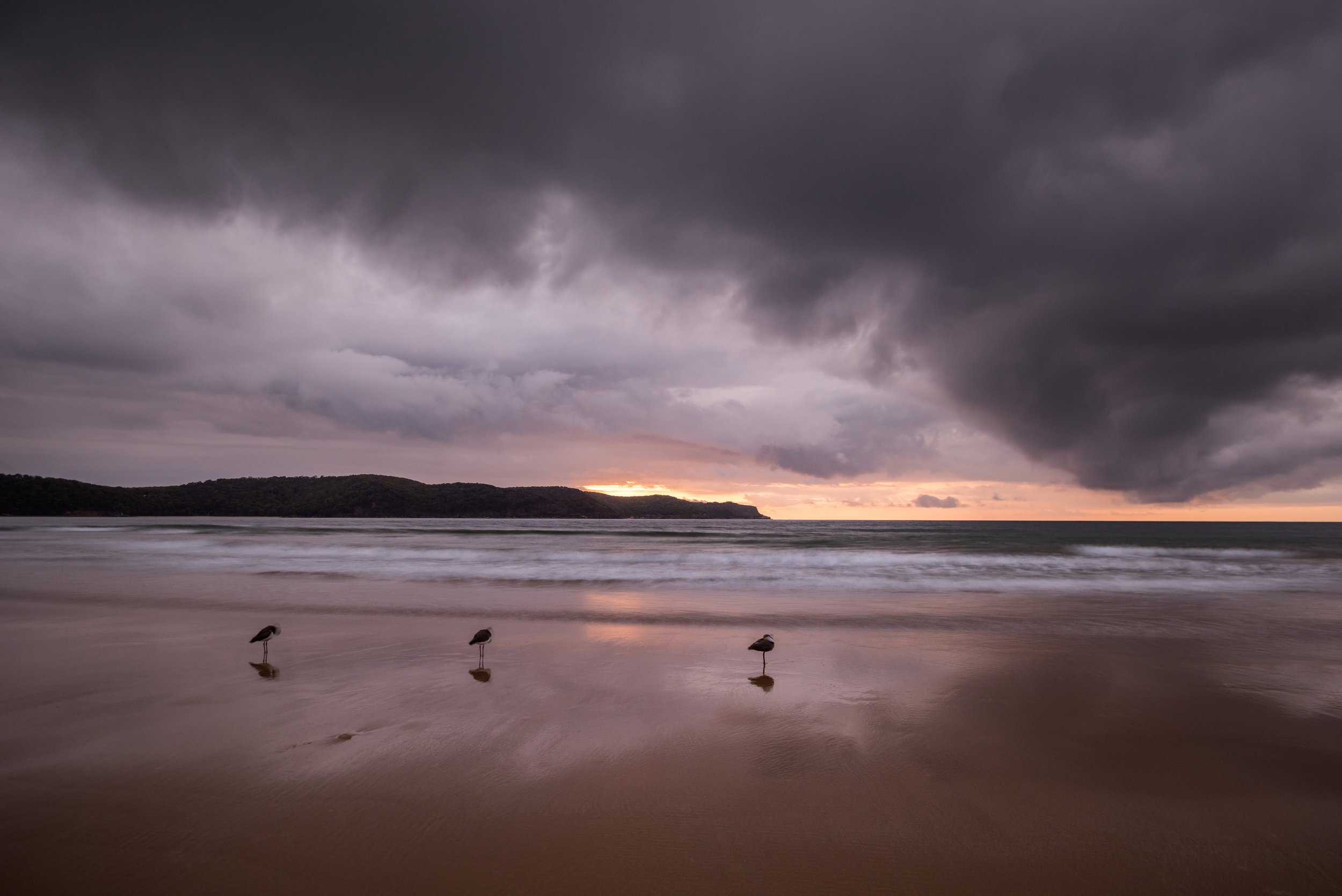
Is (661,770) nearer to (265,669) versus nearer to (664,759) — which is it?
(664,759)

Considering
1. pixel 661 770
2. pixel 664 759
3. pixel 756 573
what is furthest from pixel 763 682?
pixel 756 573

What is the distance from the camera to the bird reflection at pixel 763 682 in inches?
250

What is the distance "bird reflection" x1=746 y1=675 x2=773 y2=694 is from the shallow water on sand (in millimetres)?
63

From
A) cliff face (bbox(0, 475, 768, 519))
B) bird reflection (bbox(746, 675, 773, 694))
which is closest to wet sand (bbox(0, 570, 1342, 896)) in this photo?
bird reflection (bbox(746, 675, 773, 694))

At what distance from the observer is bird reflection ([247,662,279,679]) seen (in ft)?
21.8

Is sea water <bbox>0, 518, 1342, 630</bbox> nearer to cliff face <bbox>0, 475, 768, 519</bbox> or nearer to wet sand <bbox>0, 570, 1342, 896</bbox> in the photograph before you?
wet sand <bbox>0, 570, 1342, 896</bbox>

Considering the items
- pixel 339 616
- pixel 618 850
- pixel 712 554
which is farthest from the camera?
pixel 712 554

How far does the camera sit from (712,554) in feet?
89.5

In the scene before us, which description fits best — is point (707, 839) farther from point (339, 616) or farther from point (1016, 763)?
point (339, 616)

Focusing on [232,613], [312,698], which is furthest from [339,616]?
[312,698]

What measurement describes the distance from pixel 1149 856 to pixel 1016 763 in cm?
119

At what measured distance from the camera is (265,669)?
6.88 meters

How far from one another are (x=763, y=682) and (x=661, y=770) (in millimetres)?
2530

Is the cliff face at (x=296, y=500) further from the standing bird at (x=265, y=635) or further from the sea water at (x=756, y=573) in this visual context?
the standing bird at (x=265, y=635)
